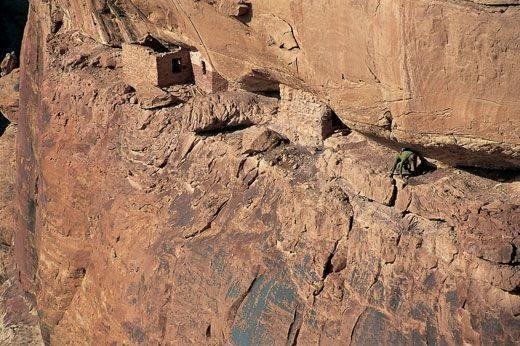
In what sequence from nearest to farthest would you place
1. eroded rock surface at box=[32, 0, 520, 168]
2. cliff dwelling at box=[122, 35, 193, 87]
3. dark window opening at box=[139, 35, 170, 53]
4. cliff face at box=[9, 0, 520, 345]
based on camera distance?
eroded rock surface at box=[32, 0, 520, 168], cliff face at box=[9, 0, 520, 345], cliff dwelling at box=[122, 35, 193, 87], dark window opening at box=[139, 35, 170, 53]

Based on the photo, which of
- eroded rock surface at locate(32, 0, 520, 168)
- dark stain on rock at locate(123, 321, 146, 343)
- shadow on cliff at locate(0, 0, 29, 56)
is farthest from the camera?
shadow on cliff at locate(0, 0, 29, 56)

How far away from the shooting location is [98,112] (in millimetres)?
16953

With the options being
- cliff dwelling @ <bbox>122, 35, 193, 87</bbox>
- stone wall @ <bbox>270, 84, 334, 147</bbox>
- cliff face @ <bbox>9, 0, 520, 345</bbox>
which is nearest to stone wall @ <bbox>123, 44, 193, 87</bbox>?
cliff dwelling @ <bbox>122, 35, 193, 87</bbox>

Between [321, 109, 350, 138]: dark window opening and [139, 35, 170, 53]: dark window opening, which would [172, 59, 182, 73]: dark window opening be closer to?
[139, 35, 170, 53]: dark window opening

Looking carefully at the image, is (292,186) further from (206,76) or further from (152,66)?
(152,66)

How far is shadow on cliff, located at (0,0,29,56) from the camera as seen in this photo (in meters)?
39.0

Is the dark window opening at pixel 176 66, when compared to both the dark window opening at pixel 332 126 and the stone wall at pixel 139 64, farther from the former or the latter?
the dark window opening at pixel 332 126

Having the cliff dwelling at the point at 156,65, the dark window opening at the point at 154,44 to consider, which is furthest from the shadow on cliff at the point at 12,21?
the cliff dwelling at the point at 156,65

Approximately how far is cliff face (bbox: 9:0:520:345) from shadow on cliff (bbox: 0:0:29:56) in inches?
882

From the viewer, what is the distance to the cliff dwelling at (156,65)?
16.1 meters

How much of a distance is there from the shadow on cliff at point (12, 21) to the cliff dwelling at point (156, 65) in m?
24.2

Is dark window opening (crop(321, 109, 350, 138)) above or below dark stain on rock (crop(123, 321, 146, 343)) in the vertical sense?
above

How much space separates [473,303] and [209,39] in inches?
291

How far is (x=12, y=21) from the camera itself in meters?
40.0
